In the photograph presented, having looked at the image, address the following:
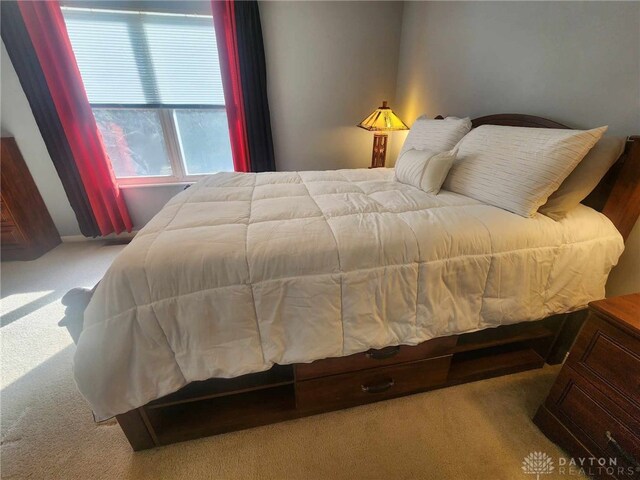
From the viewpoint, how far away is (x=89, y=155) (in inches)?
93.0

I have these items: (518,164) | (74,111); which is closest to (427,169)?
(518,164)

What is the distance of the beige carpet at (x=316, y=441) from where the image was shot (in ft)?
3.14

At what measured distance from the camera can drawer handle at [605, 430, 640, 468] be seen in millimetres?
775

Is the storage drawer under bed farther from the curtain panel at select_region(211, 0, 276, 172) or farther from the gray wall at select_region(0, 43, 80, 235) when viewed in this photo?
the gray wall at select_region(0, 43, 80, 235)

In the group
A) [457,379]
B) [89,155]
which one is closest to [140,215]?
[89,155]

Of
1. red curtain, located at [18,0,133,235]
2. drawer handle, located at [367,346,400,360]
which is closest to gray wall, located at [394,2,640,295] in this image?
drawer handle, located at [367,346,400,360]

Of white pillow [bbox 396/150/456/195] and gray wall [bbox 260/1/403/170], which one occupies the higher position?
gray wall [bbox 260/1/403/170]

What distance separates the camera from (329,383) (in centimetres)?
105

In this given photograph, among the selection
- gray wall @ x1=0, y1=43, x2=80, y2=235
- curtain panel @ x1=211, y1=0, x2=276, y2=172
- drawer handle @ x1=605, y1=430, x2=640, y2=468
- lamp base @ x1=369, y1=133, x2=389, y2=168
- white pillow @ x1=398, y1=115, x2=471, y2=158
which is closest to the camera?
drawer handle @ x1=605, y1=430, x2=640, y2=468

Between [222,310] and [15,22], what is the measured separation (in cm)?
288

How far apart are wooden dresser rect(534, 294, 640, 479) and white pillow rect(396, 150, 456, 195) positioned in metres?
0.79

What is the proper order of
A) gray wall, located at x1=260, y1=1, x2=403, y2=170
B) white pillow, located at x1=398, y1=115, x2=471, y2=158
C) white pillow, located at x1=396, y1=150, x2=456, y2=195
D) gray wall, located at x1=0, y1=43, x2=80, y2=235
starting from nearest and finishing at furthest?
white pillow, located at x1=396, y1=150, x2=456, y2=195, white pillow, located at x1=398, y1=115, x2=471, y2=158, gray wall, located at x1=0, y1=43, x2=80, y2=235, gray wall, located at x1=260, y1=1, x2=403, y2=170

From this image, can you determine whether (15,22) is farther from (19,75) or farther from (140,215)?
(140,215)
